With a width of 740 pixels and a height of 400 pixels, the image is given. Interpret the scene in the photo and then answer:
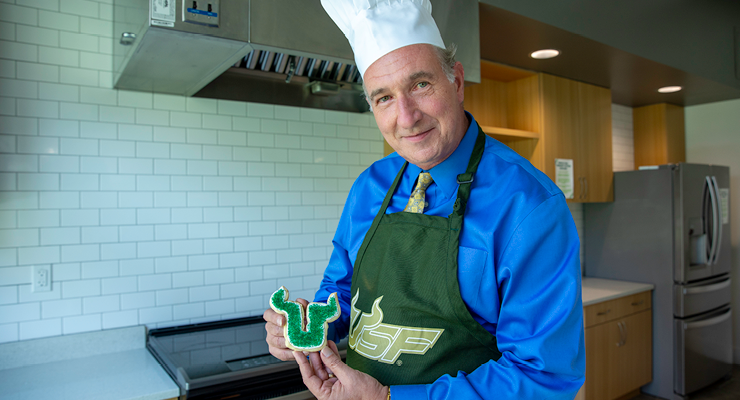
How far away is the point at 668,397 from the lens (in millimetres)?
3746

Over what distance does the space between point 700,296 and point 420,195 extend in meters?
3.61

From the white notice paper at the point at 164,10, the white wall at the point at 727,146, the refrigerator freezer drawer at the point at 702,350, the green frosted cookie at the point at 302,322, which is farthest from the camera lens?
the white wall at the point at 727,146

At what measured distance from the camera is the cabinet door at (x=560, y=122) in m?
3.48

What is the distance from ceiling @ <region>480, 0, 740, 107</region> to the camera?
2676mm

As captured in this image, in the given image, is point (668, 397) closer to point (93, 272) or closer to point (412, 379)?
point (412, 379)

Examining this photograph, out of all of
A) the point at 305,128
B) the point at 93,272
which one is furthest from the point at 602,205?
the point at 93,272

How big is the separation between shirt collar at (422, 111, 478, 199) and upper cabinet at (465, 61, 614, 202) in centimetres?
205

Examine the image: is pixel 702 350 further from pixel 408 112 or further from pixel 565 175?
pixel 408 112

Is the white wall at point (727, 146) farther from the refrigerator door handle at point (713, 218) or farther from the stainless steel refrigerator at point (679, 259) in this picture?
the refrigerator door handle at point (713, 218)

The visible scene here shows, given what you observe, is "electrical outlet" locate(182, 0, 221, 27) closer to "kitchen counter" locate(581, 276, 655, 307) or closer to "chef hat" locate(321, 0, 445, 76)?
"chef hat" locate(321, 0, 445, 76)

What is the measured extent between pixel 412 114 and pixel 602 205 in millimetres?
3635

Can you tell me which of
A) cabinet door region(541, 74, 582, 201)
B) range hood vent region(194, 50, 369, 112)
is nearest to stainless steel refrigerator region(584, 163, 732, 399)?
cabinet door region(541, 74, 582, 201)

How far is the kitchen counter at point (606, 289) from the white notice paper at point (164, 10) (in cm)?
298

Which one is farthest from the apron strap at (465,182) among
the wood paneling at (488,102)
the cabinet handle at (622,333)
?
the cabinet handle at (622,333)
